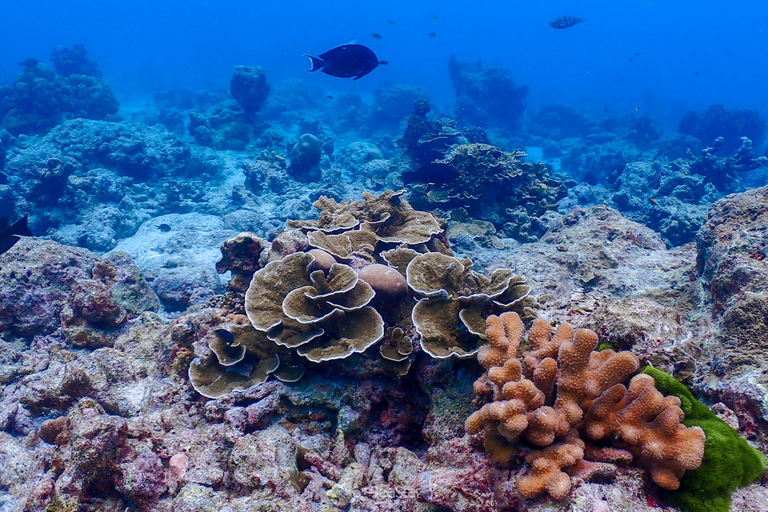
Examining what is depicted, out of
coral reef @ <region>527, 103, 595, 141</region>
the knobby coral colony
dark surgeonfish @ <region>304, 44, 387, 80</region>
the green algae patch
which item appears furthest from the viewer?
coral reef @ <region>527, 103, 595, 141</region>

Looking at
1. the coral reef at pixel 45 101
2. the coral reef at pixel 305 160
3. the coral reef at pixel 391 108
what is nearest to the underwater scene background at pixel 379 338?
the coral reef at pixel 305 160

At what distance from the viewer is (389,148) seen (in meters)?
19.4

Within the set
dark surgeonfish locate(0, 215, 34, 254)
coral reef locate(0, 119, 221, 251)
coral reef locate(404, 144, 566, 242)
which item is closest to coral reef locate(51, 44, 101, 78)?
coral reef locate(0, 119, 221, 251)

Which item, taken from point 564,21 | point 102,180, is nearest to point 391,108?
point 564,21

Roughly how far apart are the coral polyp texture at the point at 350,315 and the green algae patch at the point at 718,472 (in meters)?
1.30

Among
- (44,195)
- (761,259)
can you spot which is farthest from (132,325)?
(44,195)

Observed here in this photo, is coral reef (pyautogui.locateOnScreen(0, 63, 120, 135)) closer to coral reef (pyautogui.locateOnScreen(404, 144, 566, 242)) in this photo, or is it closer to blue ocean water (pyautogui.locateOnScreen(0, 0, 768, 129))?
blue ocean water (pyautogui.locateOnScreen(0, 0, 768, 129))

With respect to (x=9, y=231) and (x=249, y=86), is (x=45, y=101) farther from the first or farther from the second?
(x=9, y=231)

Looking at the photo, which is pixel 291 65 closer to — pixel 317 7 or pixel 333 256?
pixel 333 256

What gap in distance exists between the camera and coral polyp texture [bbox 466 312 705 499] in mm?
1711

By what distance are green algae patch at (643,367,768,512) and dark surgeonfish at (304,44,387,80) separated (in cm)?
551

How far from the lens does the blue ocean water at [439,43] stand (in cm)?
4781

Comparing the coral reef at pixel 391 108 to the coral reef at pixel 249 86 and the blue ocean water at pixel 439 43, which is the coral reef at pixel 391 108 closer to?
the coral reef at pixel 249 86

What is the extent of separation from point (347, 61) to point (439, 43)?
331 ft
